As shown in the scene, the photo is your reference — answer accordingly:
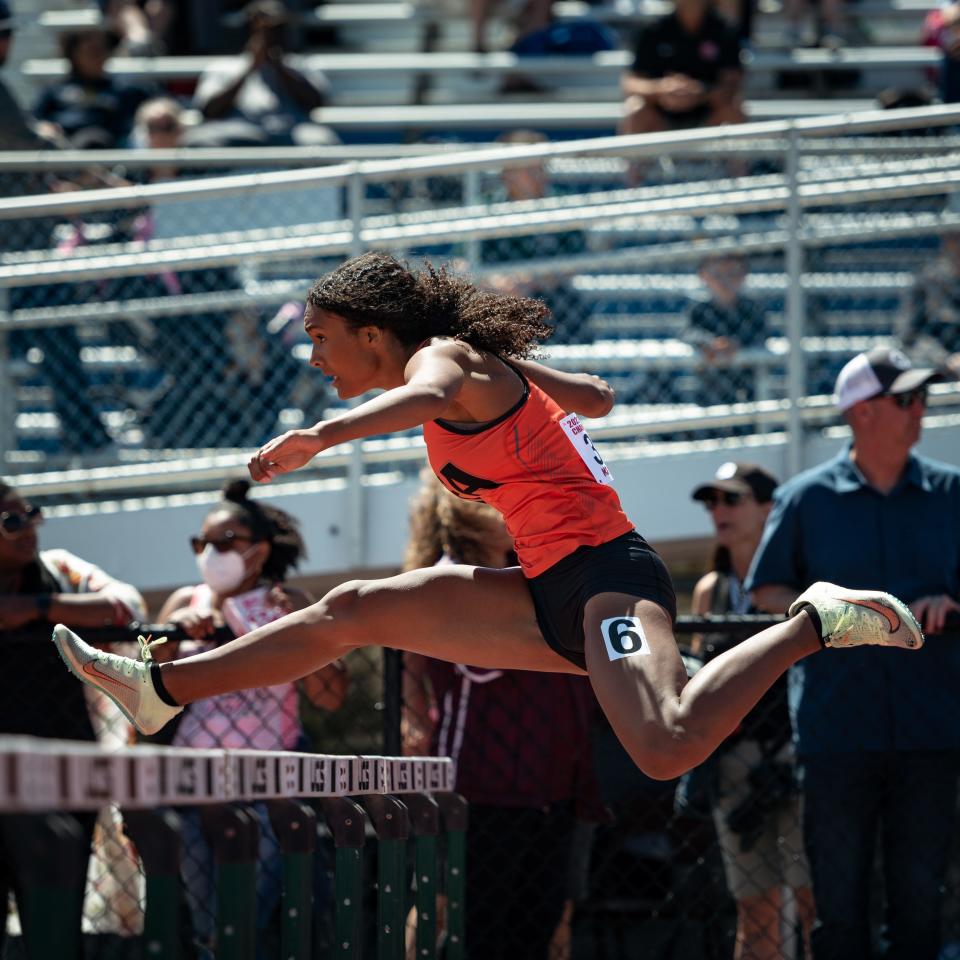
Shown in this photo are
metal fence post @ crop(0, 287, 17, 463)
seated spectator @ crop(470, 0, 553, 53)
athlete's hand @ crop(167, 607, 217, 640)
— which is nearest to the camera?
athlete's hand @ crop(167, 607, 217, 640)

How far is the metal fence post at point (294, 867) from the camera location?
2.93m

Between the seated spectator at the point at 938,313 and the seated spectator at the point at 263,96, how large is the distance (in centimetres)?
425

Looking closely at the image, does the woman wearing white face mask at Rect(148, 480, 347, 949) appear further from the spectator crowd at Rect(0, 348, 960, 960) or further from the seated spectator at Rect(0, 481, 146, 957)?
the seated spectator at Rect(0, 481, 146, 957)

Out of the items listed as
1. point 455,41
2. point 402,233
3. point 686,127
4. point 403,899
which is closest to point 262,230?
point 402,233

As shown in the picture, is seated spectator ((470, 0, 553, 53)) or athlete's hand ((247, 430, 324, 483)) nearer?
athlete's hand ((247, 430, 324, 483))

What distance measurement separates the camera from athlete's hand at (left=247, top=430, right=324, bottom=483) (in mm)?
3207

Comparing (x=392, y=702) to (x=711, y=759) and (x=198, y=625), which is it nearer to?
(x=198, y=625)

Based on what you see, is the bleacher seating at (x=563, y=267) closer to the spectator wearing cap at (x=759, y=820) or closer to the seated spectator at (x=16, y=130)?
the seated spectator at (x=16, y=130)

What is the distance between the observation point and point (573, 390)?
162 inches

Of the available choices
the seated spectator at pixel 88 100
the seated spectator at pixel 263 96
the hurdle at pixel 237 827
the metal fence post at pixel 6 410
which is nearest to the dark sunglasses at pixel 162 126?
the seated spectator at pixel 263 96

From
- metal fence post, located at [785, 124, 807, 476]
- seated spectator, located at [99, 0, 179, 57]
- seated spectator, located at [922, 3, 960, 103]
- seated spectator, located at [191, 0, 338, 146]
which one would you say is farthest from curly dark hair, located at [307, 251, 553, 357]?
seated spectator, located at [99, 0, 179, 57]

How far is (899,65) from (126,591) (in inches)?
347

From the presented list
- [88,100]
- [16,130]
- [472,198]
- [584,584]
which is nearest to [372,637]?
[584,584]

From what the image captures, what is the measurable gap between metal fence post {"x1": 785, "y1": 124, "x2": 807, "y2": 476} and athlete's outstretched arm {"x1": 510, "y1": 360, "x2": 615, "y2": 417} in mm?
2486
